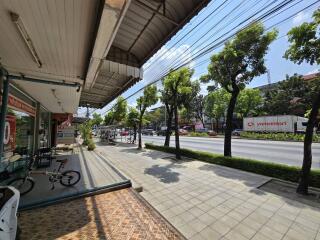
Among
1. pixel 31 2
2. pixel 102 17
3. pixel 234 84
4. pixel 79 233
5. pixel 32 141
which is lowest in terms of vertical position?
pixel 79 233

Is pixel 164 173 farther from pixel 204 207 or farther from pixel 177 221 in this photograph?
pixel 177 221

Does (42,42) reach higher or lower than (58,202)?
higher

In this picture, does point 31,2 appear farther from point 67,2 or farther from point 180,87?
point 180,87

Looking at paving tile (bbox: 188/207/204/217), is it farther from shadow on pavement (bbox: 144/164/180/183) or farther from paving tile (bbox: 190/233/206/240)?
shadow on pavement (bbox: 144/164/180/183)

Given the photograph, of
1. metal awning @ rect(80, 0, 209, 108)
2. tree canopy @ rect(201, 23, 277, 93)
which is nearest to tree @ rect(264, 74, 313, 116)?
tree canopy @ rect(201, 23, 277, 93)

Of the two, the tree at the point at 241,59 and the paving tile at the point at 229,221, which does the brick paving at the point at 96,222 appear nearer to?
the paving tile at the point at 229,221

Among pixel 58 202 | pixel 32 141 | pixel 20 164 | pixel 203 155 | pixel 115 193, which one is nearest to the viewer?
pixel 58 202

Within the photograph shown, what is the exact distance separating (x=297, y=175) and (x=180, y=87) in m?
8.69

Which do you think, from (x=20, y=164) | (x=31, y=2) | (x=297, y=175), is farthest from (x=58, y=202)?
(x=297, y=175)

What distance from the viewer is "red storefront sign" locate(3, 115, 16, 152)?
6.00 metres

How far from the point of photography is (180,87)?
1343cm

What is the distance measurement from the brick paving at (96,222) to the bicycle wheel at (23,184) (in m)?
1.05

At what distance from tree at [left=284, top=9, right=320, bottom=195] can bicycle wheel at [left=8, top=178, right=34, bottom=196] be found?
791 cm

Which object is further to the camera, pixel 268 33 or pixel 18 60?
pixel 268 33
